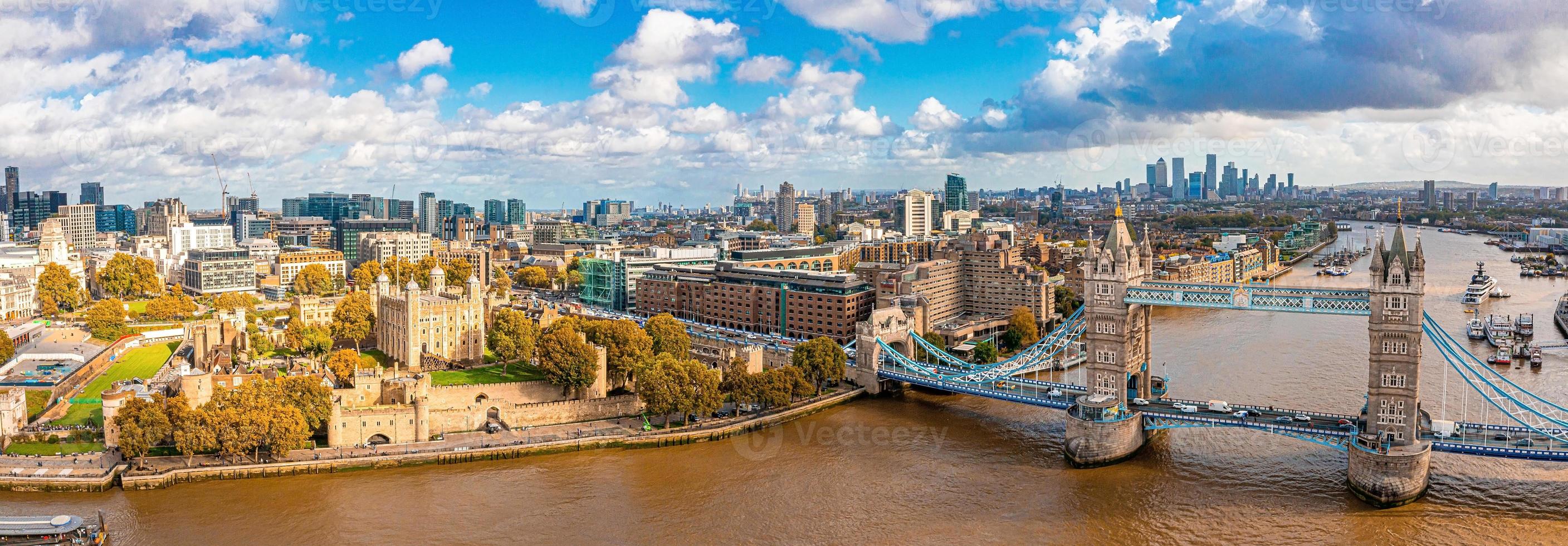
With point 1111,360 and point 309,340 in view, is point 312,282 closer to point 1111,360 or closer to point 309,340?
point 309,340

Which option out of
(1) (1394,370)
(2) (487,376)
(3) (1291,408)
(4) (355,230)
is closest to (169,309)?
(2) (487,376)

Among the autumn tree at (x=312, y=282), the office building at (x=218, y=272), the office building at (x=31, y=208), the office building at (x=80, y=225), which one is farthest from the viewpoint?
the office building at (x=31, y=208)

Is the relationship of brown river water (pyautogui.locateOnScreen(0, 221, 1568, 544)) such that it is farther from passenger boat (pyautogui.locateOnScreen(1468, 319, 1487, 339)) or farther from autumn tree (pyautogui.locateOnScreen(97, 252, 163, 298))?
autumn tree (pyautogui.locateOnScreen(97, 252, 163, 298))

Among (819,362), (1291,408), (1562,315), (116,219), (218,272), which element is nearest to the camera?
(1291,408)

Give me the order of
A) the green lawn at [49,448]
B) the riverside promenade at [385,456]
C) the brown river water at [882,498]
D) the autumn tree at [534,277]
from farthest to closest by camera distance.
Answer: the autumn tree at [534,277]
the green lawn at [49,448]
the riverside promenade at [385,456]
the brown river water at [882,498]

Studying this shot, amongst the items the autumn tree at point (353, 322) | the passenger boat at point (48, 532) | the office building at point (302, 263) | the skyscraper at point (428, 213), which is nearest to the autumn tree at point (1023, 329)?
the autumn tree at point (353, 322)

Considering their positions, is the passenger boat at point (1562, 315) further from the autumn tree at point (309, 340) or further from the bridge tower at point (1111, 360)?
the autumn tree at point (309, 340)

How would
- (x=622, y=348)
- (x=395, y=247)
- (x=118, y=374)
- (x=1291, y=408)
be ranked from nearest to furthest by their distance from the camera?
1. (x=1291, y=408)
2. (x=622, y=348)
3. (x=118, y=374)
4. (x=395, y=247)
